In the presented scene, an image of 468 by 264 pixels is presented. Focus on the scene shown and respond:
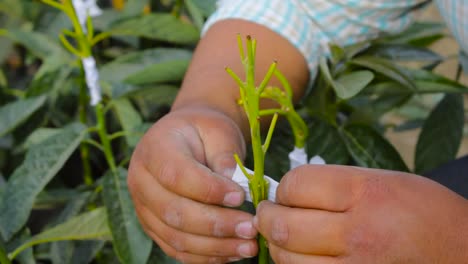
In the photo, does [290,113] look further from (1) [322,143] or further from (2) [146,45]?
(2) [146,45]

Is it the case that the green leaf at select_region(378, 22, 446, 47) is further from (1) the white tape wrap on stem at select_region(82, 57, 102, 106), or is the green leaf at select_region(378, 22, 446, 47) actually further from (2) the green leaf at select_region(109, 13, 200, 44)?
(1) the white tape wrap on stem at select_region(82, 57, 102, 106)

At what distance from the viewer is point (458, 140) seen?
0.82 m

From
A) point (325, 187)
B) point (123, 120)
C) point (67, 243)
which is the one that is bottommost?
point (67, 243)

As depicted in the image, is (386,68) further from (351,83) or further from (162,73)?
(162,73)

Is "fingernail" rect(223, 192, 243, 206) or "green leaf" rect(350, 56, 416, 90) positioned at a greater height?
"green leaf" rect(350, 56, 416, 90)

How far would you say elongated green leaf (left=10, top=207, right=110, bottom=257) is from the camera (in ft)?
2.19

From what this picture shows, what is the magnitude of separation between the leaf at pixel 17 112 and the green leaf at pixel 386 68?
378 mm

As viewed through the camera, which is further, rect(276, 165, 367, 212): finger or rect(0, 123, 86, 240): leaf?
rect(0, 123, 86, 240): leaf

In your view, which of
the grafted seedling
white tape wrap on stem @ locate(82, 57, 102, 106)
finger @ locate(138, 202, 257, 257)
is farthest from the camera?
white tape wrap on stem @ locate(82, 57, 102, 106)

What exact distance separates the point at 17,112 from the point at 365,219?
19.8 inches

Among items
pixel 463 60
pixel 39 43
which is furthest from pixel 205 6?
pixel 463 60

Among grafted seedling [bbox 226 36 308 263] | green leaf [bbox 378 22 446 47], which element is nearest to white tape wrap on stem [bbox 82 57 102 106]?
grafted seedling [bbox 226 36 308 263]

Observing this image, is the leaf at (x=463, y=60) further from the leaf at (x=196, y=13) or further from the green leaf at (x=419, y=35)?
the leaf at (x=196, y=13)

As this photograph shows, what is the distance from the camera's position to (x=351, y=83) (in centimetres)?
63
